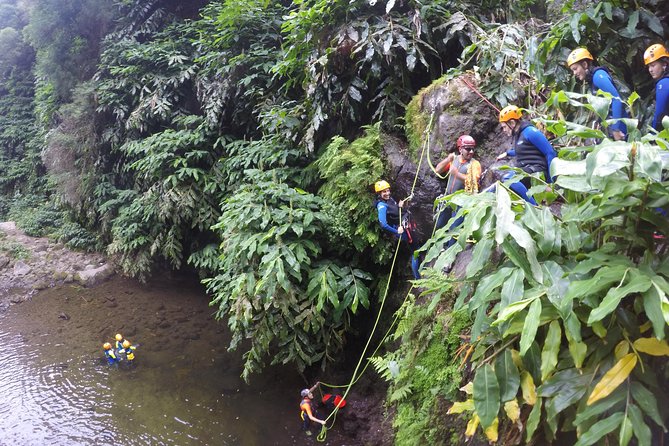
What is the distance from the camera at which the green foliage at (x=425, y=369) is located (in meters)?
3.80

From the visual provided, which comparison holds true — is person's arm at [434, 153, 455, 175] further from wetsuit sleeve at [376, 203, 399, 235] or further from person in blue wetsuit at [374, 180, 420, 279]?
wetsuit sleeve at [376, 203, 399, 235]

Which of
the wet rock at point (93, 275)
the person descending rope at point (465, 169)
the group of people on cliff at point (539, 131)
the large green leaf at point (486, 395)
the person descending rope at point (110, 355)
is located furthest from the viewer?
the wet rock at point (93, 275)

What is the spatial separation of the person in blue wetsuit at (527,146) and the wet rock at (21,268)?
13.3 meters

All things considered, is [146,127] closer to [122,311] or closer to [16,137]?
[122,311]

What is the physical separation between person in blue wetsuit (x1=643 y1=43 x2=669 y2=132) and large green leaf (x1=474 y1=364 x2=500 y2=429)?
2.86m

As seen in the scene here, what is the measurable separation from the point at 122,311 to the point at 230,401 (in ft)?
15.7

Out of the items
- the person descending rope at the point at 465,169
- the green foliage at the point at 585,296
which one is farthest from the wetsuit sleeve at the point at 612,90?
the green foliage at the point at 585,296

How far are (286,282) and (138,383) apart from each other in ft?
12.1

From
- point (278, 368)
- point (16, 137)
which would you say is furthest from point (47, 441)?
point (16, 137)

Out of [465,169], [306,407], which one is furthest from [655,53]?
[306,407]

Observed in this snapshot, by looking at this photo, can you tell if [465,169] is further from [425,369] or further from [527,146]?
[425,369]

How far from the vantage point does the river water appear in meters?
5.98

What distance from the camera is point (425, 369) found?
426cm

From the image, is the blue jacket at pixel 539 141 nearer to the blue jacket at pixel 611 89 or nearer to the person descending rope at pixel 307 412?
the blue jacket at pixel 611 89
